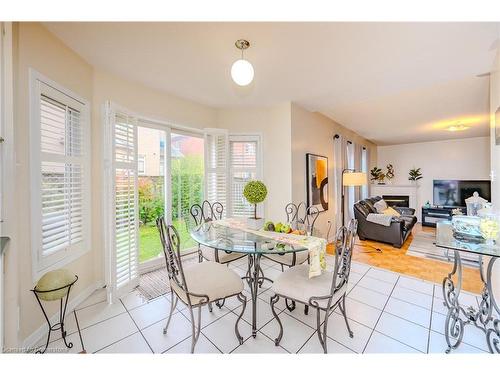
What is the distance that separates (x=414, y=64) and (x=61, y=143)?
3640 mm

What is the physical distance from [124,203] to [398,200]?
25.8 feet

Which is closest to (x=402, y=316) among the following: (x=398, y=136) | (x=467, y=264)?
(x=467, y=264)

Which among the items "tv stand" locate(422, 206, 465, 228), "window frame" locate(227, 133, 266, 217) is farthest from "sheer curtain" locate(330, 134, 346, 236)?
"tv stand" locate(422, 206, 465, 228)

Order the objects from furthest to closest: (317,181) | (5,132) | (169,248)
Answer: (317,181) → (169,248) → (5,132)

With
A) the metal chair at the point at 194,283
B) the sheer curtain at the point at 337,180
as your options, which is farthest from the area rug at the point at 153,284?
the sheer curtain at the point at 337,180

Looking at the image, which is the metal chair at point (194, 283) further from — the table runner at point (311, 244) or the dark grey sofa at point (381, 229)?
the dark grey sofa at point (381, 229)

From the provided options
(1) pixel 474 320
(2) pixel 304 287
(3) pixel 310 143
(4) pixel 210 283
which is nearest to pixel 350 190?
(3) pixel 310 143

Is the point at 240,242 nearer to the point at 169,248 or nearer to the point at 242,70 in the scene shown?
the point at 169,248

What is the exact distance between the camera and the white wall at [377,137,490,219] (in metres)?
6.10

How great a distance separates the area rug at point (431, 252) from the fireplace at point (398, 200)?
220 cm

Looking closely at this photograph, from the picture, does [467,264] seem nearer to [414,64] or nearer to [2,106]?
[414,64]

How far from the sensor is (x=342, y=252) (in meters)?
1.50

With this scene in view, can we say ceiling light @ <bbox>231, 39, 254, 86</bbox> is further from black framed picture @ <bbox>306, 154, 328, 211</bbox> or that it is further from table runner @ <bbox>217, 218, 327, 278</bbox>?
black framed picture @ <bbox>306, 154, 328, 211</bbox>
